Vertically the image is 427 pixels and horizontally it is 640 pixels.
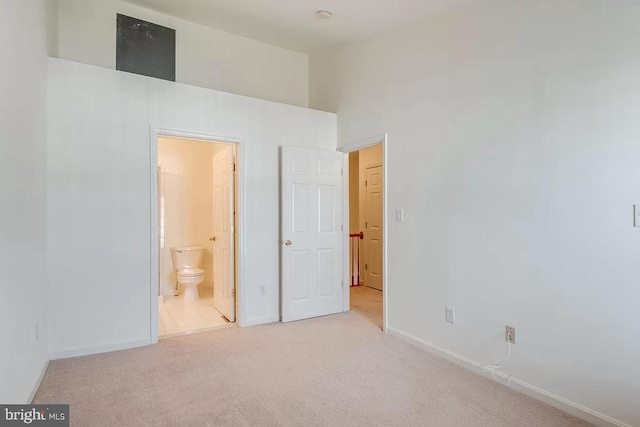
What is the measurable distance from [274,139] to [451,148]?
Result: 191cm

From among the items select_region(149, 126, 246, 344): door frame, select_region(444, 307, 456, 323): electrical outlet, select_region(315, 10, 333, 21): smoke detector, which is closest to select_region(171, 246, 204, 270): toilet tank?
select_region(149, 126, 246, 344): door frame

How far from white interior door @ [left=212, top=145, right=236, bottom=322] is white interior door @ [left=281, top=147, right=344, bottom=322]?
57 cm

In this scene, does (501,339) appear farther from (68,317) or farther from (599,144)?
(68,317)

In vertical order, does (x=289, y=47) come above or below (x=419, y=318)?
above

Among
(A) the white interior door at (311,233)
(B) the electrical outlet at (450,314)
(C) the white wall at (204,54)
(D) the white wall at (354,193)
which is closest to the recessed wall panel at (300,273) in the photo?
(A) the white interior door at (311,233)

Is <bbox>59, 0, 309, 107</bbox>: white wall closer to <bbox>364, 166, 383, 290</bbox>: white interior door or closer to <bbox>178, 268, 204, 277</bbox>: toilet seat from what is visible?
<bbox>364, 166, 383, 290</bbox>: white interior door

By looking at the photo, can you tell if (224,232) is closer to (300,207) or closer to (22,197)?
(300,207)

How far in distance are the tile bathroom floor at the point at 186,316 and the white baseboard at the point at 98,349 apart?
0.27 m

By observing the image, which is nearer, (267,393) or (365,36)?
(267,393)

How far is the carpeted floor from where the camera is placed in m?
2.06

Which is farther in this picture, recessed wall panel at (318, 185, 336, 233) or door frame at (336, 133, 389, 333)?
recessed wall panel at (318, 185, 336, 233)

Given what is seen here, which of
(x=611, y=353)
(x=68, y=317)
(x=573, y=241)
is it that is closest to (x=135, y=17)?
(x=68, y=317)

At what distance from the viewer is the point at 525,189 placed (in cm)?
241

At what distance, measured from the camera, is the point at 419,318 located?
323 centimetres
